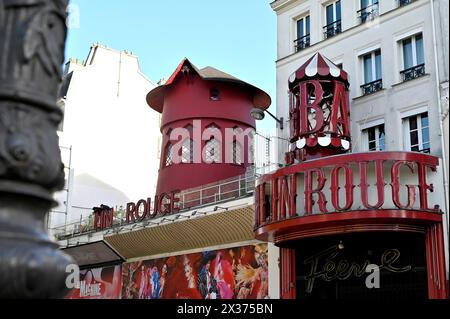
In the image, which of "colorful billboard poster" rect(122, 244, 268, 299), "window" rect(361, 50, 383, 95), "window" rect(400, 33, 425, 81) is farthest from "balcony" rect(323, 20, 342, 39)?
"colorful billboard poster" rect(122, 244, 268, 299)

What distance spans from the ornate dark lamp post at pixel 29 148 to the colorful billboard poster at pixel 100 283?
16.9m

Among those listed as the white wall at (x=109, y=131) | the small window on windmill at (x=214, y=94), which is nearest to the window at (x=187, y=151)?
the small window on windmill at (x=214, y=94)

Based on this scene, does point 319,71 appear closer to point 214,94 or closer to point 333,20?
point 333,20

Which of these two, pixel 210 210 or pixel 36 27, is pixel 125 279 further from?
pixel 36 27

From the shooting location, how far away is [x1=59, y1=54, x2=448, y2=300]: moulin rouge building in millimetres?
10648

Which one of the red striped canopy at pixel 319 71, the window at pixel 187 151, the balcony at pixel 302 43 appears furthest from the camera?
the window at pixel 187 151

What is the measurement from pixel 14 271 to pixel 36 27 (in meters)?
0.73

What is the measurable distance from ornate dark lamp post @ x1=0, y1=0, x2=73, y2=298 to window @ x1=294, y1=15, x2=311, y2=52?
12988mm

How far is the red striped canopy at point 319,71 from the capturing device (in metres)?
12.3

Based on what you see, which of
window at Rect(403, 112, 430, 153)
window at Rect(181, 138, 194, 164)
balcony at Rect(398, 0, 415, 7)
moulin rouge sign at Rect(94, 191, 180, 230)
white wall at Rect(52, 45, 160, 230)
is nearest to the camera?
window at Rect(403, 112, 430, 153)

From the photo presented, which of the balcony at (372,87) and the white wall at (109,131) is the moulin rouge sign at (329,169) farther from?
the white wall at (109,131)

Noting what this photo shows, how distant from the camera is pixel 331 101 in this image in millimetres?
12320

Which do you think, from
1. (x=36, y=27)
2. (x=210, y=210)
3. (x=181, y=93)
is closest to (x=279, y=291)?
(x=210, y=210)

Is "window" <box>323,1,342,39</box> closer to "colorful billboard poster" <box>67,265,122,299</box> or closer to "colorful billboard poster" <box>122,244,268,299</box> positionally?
"colorful billboard poster" <box>122,244,268,299</box>
